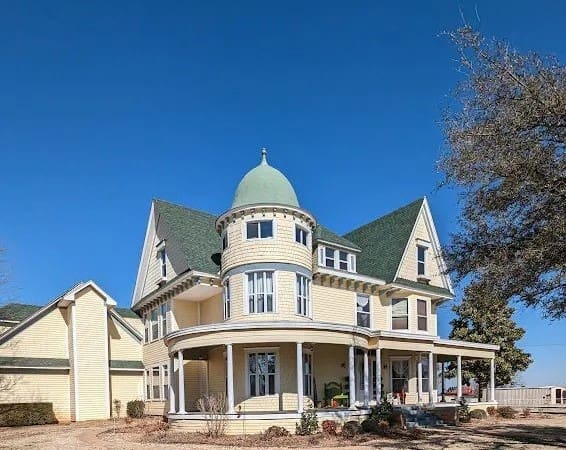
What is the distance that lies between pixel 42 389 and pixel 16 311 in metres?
6.68

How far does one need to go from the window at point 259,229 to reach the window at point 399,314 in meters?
10.0

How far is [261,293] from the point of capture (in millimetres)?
26719

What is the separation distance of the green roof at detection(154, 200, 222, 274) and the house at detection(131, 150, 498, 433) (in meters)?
0.09

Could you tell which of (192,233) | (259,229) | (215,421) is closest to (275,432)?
(215,421)

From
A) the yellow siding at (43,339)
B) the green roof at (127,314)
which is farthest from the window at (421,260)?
the yellow siding at (43,339)

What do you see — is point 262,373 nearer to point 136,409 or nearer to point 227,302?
point 227,302

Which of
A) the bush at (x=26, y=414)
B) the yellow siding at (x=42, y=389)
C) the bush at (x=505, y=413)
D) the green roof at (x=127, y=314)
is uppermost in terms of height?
the green roof at (x=127, y=314)

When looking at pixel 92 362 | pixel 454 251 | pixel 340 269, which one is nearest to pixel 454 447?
pixel 454 251

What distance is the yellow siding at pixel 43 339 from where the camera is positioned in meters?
32.7

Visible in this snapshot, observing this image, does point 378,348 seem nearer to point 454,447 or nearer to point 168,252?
point 454,447

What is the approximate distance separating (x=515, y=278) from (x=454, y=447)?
7.27 meters

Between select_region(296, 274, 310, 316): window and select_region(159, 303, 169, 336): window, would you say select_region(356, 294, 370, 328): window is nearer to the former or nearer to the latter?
select_region(296, 274, 310, 316): window

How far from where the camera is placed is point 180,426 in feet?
78.7

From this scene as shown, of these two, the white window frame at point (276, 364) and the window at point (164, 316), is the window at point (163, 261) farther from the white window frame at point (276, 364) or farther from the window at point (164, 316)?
the white window frame at point (276, 364)
